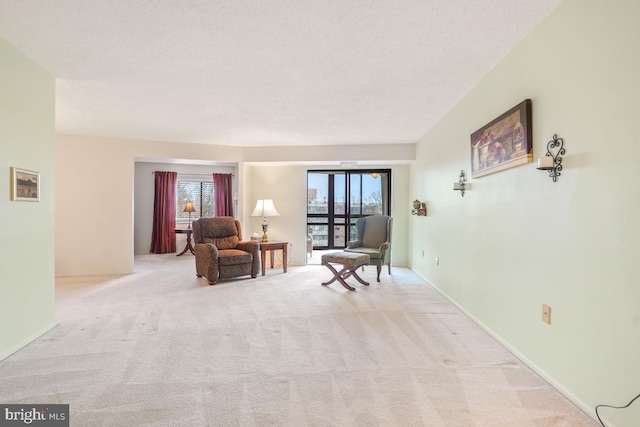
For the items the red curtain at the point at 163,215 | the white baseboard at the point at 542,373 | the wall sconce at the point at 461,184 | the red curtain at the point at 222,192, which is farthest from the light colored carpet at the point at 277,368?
the red curtain at the point at 222,192

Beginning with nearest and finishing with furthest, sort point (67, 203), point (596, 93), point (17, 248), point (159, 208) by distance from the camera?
1. point (596, 93)
2. point (17, 248)
3. point (67, 203)
4. point (159, 208)

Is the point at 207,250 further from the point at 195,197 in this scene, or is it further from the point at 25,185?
the point at 195,197

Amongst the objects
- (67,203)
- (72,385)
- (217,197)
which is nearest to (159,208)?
(217,197)

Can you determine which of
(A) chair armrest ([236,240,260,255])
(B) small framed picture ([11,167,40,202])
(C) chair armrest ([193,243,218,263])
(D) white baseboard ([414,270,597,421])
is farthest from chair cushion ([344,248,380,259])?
(B) small framed picture ([11,167,40,202])

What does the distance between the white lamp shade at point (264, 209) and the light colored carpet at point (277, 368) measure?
2.21 m

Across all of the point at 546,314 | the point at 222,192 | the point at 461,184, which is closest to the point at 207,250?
the point at 222,192

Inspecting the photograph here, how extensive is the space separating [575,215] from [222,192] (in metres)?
6.87

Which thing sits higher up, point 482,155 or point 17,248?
point 482,155

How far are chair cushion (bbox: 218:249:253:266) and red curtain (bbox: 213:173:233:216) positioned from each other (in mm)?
2764

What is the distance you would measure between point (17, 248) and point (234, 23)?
7.60ft

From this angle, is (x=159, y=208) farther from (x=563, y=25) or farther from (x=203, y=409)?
→ (x=563, y=25)

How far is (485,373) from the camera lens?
2.08 metres

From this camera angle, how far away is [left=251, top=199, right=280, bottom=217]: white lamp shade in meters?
5.66

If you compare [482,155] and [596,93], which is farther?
[482,155]
